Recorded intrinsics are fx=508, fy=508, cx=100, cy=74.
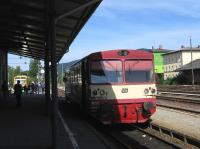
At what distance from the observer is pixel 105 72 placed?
18.3 meters

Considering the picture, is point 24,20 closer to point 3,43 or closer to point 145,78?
point 145,78

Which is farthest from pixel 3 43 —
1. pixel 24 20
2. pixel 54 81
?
pixel 54 81

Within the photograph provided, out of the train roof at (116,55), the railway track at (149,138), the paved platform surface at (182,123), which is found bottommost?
the railway track at (149,138)

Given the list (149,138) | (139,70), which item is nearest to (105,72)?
(139,70)

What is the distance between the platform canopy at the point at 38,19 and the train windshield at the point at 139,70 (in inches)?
91.1

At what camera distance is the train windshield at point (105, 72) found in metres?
18.2

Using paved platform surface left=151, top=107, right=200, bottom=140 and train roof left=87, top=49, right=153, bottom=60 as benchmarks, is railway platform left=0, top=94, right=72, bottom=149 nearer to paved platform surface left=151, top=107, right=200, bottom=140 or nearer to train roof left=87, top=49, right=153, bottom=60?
train roof left=87, top=49, right=153, bottom=60

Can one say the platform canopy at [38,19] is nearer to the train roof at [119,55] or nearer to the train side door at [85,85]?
the train roof at [119,55]

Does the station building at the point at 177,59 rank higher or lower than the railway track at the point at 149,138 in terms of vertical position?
higher

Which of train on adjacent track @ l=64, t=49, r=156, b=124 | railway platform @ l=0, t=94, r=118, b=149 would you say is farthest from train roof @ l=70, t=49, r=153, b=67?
railway platform @ l=0, t=94, r=118, b=149

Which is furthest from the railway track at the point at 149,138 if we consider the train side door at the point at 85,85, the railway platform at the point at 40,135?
the train side door at the point at 85,85

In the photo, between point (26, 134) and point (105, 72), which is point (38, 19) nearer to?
point (105, 72)

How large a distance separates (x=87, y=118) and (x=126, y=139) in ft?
20.8

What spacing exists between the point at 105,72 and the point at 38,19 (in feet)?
13.2
